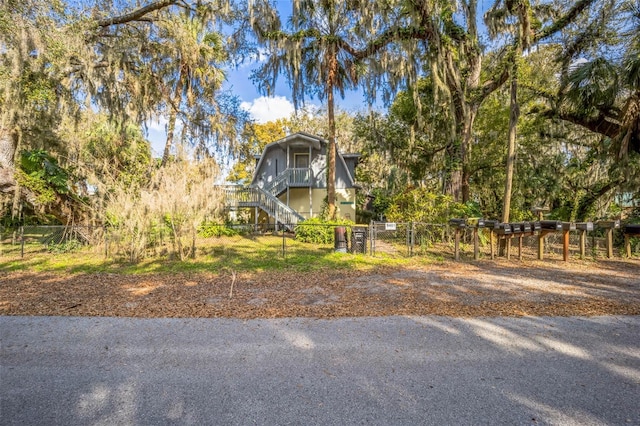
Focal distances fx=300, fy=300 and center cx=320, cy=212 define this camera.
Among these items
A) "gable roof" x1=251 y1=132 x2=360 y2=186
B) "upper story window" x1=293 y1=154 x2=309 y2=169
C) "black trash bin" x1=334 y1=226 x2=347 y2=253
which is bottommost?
"black trash bin" x1=334 y1=226 x2=347 y2=253

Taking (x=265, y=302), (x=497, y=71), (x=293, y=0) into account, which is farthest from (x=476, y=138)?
(x=265, y=302)

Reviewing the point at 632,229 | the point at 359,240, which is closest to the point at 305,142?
the point at 359,240

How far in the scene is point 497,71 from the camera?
451 inches

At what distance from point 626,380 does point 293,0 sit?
13.6 metres

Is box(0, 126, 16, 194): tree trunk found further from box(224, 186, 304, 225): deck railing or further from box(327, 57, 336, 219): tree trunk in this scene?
box(327, 57, 336, 219): tree trunk

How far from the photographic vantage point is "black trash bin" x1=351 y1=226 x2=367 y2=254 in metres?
9.65

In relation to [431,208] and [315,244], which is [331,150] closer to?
[315,244]

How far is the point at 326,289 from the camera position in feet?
18.2

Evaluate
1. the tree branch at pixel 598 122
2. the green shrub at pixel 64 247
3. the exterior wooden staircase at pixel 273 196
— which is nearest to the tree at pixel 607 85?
the tree branch at pixel 598 122

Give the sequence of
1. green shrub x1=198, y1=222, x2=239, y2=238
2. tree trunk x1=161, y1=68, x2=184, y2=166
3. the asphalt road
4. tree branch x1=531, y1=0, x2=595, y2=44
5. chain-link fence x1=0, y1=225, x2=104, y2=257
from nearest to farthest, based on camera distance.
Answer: the asphalt road → tree branch x1=531, y1=0, x2=595, y2=44 → chain-link fence x1=0, y1=225, x2=104, y2=257 → tree trunk x1=161, y1=68, x2=184, y2=166 → green shrub x1=198, y1=222, x2=239, y2=238

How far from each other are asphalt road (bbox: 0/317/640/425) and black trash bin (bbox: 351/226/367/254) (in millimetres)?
5811

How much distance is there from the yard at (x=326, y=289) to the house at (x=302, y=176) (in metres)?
10.1

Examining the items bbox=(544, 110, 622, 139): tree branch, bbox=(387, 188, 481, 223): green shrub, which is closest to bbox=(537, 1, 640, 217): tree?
bbox=(544, 110, 622, 139): tree branch

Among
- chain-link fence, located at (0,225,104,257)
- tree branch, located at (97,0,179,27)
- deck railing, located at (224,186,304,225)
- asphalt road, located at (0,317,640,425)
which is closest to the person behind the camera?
asphalt road, located at (0,317,640,425)
